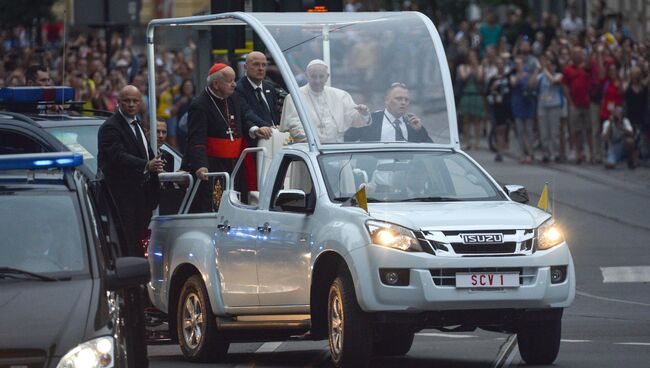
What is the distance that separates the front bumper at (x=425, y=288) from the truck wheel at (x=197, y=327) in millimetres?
2103

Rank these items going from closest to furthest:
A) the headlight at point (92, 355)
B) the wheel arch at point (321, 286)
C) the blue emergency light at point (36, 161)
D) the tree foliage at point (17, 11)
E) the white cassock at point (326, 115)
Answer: the headlight at point (92, 355) → the blue emergency light at point (36, 161) → the wheel arch at point (321, 286) → the white cassock at point (326, 115) → the tree foliage at point (17, 11)

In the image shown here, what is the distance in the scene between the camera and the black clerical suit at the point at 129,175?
15.5m

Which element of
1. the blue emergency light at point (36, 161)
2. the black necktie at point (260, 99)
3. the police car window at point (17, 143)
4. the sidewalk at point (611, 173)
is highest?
the blue emergency light at point (36, 161)

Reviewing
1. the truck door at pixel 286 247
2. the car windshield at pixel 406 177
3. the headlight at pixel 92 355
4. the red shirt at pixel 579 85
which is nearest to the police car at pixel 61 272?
the headlight at pixel 92 355

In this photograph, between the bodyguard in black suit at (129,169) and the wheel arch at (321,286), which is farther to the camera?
the bodyguard in black suit at (129,169)

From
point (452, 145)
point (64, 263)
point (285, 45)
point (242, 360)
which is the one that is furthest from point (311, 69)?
point (64, 263)

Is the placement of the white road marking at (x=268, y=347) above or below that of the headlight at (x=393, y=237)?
below

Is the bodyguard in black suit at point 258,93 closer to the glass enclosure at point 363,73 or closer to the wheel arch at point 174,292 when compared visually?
the glass enclosure at point 363,73

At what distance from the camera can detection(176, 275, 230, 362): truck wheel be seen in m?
13.7

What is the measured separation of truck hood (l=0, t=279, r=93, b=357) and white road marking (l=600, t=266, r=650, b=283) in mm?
11266

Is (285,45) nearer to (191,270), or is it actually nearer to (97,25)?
(191,270)

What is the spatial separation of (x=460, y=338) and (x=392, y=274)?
3452 mm

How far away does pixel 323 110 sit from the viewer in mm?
14195

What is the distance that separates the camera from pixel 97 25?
2561 centimetres
